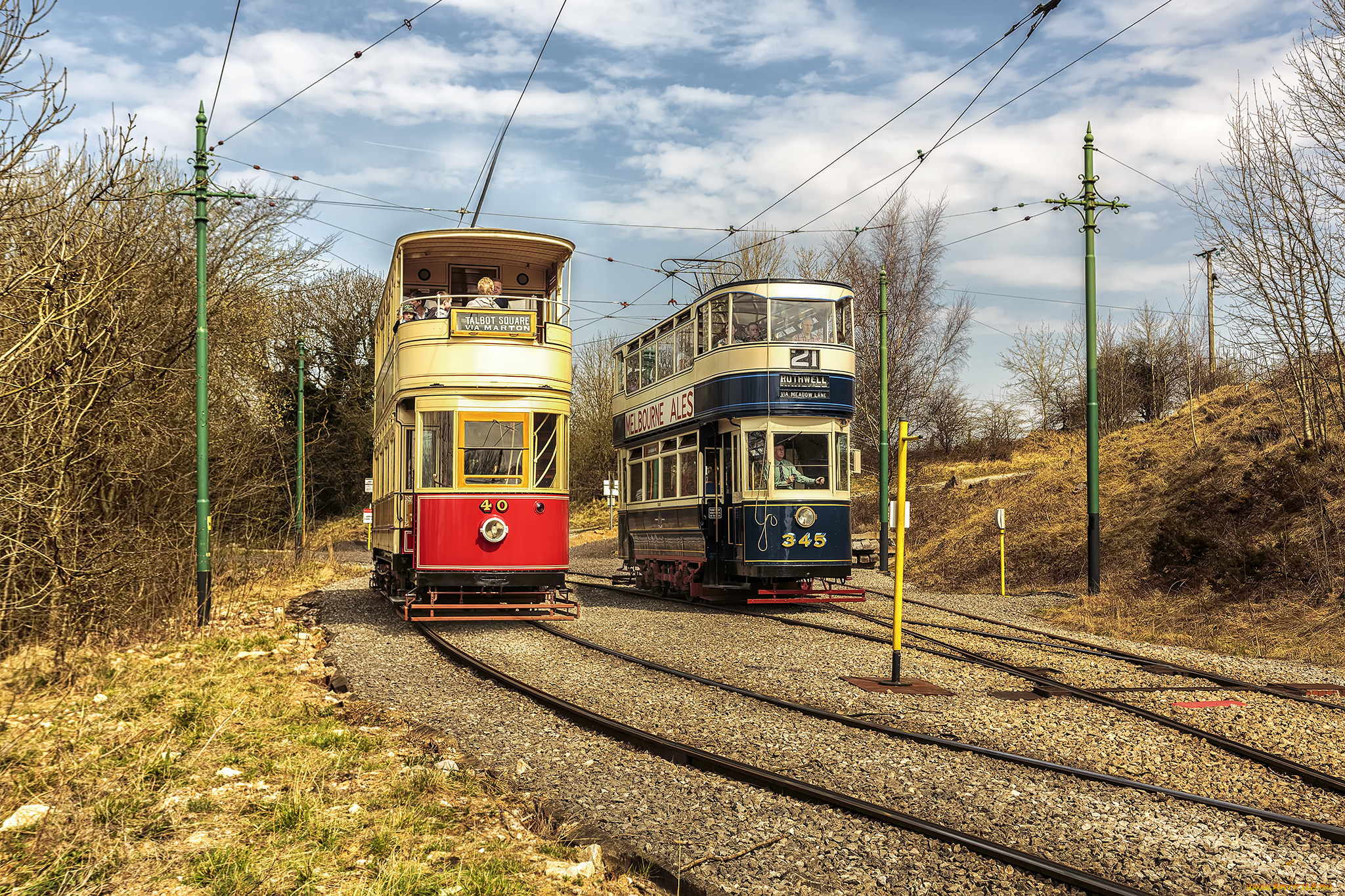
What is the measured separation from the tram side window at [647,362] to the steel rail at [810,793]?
10.9 metres

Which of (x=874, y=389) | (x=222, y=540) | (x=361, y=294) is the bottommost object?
(x=222, y=540)

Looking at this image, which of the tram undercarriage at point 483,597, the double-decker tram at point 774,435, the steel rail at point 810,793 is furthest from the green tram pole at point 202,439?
the double-decker tram at point 774,435

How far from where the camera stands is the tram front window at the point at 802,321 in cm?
1540

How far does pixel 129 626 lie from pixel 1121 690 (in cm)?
1017

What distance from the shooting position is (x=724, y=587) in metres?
16.5

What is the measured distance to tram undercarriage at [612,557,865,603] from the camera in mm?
15609

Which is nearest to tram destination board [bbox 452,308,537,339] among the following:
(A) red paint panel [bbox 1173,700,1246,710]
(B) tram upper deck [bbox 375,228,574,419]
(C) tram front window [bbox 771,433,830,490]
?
(B) tram upper deck [bbox 375,228,574,419]

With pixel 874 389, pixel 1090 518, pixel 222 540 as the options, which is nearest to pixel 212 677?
pixel 222 540

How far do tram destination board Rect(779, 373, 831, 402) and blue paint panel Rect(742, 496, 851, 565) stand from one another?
154cm

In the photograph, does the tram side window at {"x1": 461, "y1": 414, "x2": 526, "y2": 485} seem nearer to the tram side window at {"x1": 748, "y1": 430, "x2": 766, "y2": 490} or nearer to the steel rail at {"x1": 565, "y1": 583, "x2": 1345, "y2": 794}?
the tram side window at {"x1": 748, "y1": 430, "x2": 766, "y2": 490}

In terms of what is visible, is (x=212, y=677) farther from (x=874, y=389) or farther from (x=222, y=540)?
(x=874, y=389)

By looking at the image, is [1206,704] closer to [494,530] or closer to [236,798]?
[236,798]

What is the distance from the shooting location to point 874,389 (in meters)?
35.7

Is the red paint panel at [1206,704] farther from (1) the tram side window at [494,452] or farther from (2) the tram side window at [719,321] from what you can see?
(2) the tram side window at [719,321]
